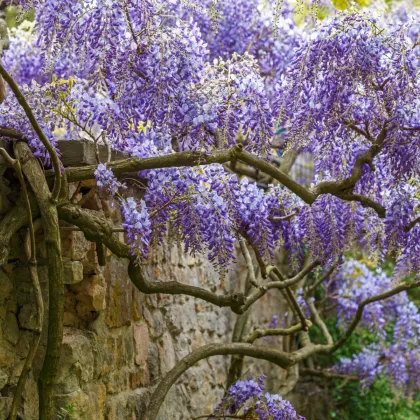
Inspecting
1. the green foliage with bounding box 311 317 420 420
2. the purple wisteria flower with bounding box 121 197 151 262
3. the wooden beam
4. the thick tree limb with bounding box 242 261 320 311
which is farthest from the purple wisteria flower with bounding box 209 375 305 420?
the green foliage with bounding box 311 317 420 420

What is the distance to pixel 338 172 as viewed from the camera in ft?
11.0

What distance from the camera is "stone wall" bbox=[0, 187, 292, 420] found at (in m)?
2.50

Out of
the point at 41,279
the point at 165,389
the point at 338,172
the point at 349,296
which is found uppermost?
the point at 349,296

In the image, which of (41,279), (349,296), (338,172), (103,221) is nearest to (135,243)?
(103,221)

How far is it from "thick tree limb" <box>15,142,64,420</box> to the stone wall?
131mm

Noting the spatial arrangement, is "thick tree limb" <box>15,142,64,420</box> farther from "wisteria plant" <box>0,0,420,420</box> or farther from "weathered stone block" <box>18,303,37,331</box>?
"weathered stone block" <box>18,303,37,331</box>

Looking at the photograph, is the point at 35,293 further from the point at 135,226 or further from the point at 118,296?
the point at 118,296

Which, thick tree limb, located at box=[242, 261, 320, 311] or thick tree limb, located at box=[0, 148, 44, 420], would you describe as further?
thick tree limb, located at box=[242, 261, 320, 311]

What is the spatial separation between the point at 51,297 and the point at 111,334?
22.4 inches

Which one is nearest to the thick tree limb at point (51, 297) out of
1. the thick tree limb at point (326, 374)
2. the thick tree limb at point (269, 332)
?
the thick tree limb at point (269, 332)

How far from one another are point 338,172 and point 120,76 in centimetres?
111

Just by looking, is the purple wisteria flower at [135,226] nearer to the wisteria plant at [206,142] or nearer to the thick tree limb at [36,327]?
the wisteria plant at [206,142]

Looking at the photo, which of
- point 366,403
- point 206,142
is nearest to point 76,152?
point 206,142

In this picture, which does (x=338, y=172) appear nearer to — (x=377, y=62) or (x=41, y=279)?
(x=377, y=62)
